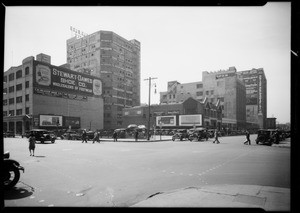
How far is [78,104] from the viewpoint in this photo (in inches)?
2475

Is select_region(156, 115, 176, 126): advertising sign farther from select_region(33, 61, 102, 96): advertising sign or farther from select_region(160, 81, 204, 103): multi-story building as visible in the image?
select_region(160, 81, 204, 103): multi-story building

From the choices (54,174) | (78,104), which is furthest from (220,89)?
(54,174)

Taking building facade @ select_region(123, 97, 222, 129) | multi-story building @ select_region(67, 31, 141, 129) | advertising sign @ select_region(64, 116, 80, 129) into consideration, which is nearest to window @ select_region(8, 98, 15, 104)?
advertising sign @ select_region(64, 116, 80, 129)

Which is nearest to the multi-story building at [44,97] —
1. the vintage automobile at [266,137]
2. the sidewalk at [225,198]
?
the vintage automobile at [266,137]

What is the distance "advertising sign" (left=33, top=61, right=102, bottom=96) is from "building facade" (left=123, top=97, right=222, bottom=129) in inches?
637

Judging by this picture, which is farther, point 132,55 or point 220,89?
point 132,55

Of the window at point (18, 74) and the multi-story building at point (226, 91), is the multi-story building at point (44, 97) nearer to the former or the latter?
the window at point (18, 74)

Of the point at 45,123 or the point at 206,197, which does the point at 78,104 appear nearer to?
the point at 45,123

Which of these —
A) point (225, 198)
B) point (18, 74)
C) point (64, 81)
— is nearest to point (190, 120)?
point (64, 81)

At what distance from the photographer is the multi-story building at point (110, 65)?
85637 millimetres

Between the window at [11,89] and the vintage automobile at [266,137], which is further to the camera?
the window at [11,89]

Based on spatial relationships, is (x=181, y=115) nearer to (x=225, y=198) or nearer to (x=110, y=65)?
(x=110, y=65)
